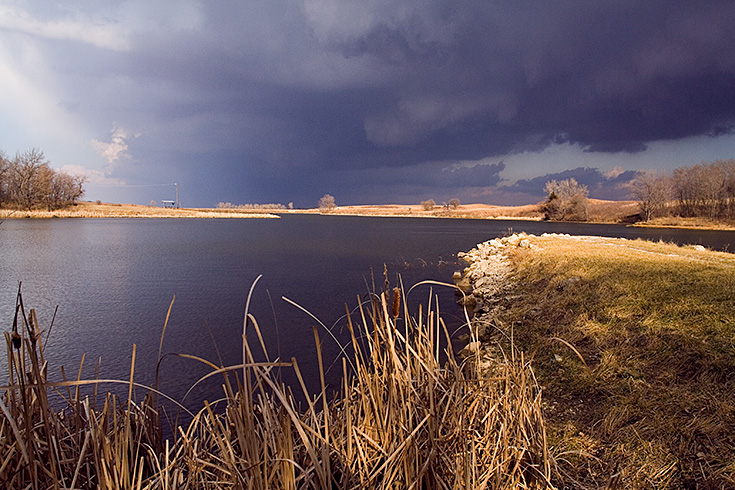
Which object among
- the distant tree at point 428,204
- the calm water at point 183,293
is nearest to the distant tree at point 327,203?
the distant tree at point 428,204

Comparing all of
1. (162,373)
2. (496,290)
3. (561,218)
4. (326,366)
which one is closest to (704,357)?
(326,366)

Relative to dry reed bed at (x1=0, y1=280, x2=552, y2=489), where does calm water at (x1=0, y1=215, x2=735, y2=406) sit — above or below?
below

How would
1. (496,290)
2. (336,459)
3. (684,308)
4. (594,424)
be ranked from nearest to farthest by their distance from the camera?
(336,459), (594,424), (684,308), (496,290)

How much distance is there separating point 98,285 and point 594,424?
56.4ft

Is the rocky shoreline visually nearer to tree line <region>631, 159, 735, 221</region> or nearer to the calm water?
the calm water

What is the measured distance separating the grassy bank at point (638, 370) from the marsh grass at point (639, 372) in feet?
0.04

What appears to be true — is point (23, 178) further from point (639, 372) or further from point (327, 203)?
point (327, 203)

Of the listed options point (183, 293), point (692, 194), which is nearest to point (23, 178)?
point (183, 293)

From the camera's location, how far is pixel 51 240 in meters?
30.0

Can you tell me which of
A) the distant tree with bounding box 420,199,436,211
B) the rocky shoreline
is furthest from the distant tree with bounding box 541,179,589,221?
the rocky shoreline

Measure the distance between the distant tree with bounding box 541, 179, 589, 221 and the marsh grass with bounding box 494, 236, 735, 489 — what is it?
262 feet

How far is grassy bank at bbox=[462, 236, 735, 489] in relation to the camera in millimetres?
3607

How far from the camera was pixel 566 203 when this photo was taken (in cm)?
8312

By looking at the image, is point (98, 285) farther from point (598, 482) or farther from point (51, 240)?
point (51, 240)
